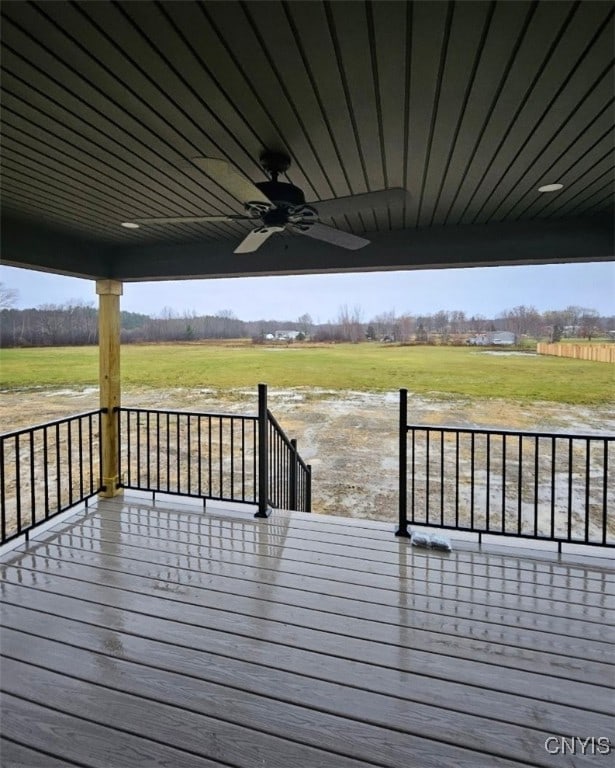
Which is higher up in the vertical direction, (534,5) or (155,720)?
(534,5)

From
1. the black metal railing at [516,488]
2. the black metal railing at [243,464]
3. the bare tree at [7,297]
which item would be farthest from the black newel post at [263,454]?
the bare tree at [7,297]

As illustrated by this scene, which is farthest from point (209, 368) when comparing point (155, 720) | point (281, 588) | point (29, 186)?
point (155, 720)

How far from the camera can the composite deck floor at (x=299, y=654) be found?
1.54 metres

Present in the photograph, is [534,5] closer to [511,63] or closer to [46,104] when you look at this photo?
[511,63]

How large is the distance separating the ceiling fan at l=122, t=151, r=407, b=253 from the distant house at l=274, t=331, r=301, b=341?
421 cm

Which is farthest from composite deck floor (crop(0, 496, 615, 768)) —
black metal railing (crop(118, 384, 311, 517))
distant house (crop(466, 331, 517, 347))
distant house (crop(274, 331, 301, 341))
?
distant house (crop(274, 331, 301, 341))

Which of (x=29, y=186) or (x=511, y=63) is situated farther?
(x=29, y=186)

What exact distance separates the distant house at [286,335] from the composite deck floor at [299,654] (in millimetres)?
4081

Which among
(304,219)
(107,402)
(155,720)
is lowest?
(155,720)

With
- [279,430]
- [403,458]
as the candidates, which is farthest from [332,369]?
[403,458]

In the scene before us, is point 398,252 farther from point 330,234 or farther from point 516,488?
point 516,488

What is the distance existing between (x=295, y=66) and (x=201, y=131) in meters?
0.68

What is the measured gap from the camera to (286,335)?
680 centimetres

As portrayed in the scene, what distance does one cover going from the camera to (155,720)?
1631 millimetres
